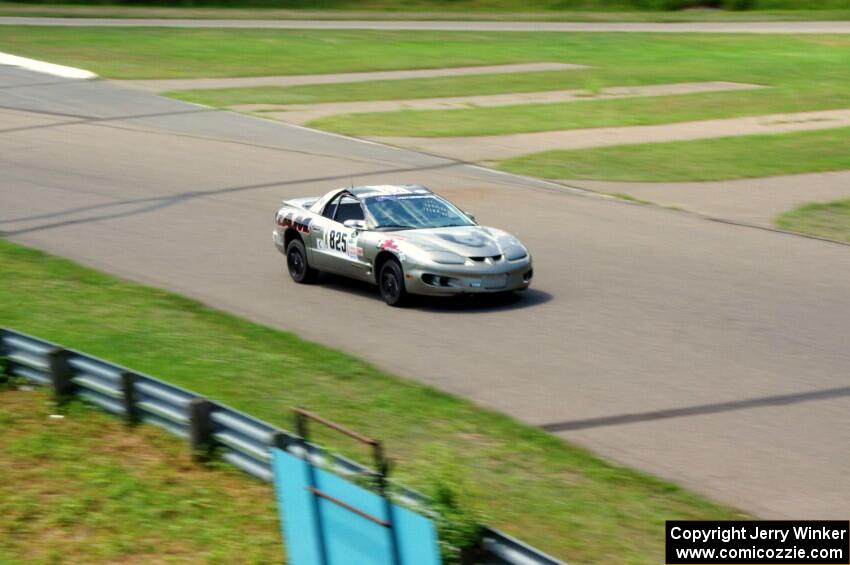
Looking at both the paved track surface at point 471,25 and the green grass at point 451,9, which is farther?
the green grass at point 451,9

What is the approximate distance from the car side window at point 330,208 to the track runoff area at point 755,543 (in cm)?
845

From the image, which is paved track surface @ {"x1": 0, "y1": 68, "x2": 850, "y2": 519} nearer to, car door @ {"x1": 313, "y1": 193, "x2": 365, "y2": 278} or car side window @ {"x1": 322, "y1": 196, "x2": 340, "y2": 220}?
car door @ {"x1": 313, "y1": 193, "x2": 365, "y2": 278}

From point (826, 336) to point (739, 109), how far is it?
21.0 m

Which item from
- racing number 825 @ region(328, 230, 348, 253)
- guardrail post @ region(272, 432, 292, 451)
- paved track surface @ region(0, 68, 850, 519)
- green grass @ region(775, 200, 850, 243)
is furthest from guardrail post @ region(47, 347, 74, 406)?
green grass @ region(775, 200, 850, 243)

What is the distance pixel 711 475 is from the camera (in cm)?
889

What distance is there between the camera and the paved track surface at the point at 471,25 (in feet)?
173

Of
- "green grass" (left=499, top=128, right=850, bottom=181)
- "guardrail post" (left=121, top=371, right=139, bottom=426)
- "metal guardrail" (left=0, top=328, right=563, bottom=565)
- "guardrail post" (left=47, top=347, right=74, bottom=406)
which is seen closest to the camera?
"metal guardrail" (left=0, top=328, right=563, bottom=565)

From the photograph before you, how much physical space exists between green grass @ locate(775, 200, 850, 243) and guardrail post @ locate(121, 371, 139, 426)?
38.7 ft

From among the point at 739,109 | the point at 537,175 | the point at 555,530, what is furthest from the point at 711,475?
the point at 739,109

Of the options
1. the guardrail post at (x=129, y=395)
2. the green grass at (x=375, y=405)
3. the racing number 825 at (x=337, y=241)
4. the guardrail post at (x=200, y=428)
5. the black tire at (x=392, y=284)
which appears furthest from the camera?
the racing number 825 at (x=337, y=241)

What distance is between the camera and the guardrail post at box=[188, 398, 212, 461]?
9.27m

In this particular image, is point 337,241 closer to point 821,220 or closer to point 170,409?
point 170,409

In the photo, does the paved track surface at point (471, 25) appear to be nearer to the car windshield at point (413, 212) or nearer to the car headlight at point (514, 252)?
the car windshield at point (413, 212)

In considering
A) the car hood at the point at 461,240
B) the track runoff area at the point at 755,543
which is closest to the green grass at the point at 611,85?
the car hood at the point at 461,240
